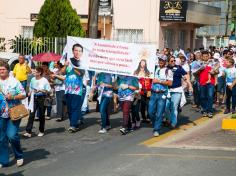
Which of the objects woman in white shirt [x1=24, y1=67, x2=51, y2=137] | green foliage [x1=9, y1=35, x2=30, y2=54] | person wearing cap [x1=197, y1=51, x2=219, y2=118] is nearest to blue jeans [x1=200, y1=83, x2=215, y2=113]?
person wearing cap [x1=197, y1=51, x2=219, y2=118]

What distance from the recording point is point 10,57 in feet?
58.3

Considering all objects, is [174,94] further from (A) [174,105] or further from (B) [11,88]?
(B) [11,88]

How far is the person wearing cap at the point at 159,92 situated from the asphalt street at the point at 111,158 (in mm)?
399

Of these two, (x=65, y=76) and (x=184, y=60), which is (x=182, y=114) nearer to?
(x=184, y=60)

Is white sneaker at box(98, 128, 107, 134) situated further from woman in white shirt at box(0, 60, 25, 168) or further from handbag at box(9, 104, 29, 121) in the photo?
handbag at box(9, 104, 29, 121)

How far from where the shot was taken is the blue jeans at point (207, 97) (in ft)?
46.7

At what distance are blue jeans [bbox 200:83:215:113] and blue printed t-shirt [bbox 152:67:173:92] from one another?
3104 mm

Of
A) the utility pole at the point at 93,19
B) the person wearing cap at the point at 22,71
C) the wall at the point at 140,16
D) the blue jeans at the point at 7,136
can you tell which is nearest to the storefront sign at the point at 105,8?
the wall at the point at 140,16

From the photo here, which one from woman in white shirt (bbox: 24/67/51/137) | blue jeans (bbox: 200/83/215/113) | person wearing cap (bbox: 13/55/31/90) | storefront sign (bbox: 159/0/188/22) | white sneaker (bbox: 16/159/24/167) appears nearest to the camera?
white sneaker (bbox: 16/159/24/167)

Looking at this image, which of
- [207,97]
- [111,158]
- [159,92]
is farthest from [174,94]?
[111,158]

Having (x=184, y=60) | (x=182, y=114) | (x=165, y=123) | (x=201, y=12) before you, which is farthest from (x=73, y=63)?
(x=201, y=12)

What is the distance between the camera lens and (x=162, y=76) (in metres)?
11.4

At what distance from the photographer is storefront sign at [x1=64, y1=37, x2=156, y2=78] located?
1149cm

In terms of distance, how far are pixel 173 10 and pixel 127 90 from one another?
17608mm
